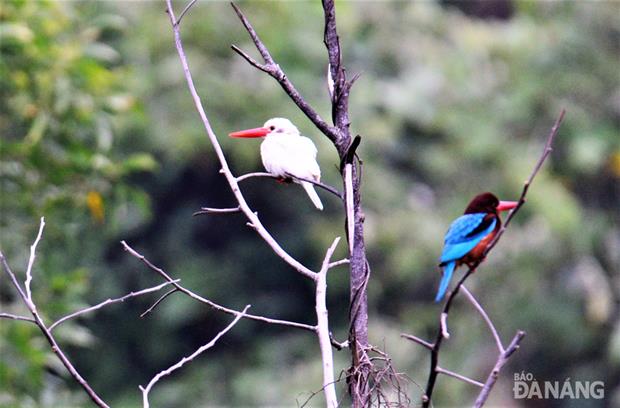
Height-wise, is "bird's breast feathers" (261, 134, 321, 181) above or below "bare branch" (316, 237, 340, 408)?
below

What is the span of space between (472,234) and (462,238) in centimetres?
3

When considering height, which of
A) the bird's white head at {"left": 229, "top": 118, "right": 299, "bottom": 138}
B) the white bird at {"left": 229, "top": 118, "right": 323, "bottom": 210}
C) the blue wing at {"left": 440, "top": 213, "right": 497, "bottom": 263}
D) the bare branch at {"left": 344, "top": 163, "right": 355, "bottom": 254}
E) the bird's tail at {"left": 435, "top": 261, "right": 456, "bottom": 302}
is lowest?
the bird's tail at {"left": 435, "top": 261, "right": 456, "bottom": 302}

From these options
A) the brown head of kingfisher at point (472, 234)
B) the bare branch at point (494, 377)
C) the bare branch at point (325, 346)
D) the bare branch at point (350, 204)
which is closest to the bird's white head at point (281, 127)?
the brown head of kingfisher at point (472, 234)

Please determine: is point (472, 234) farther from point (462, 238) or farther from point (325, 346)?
point (325, 346)

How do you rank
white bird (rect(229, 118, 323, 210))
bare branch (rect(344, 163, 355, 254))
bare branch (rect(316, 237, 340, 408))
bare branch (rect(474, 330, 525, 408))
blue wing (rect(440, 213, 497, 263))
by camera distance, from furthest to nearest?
white bird (rect(229, 118, 323, 210)) → blue wing (rect(440, 213, 497, 263)) → bare branch (rect(344, 163, 355, 254)) → bare branch (rect(316, 237, 340, 408)) → bare branch (rect(474, 330, 525, 408))

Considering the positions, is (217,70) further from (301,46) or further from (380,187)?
(380,187)

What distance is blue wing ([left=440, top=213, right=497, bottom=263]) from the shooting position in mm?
2705

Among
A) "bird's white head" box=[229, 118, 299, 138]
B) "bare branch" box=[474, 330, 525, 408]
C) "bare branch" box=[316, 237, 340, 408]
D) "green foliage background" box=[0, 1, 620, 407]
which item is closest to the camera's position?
"bare branch" box=[474, 330, 525, 408]

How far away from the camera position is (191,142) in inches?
334

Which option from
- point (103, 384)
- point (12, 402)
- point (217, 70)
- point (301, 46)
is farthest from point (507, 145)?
point (12, 402)

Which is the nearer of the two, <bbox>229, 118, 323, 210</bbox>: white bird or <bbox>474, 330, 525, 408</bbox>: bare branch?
<bbox>474, 330, 525, 408</bbox>: bare branch

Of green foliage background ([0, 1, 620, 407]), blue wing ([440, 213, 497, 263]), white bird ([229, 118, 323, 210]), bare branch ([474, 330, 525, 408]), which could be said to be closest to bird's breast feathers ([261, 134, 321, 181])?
white bird ([229, 118, 323, 210])

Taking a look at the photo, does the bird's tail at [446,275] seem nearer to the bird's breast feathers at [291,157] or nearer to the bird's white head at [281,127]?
the bird's breast feathers at [291,157]

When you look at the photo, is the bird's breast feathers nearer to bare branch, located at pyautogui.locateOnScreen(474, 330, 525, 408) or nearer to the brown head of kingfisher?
the brown head of kingfisher
